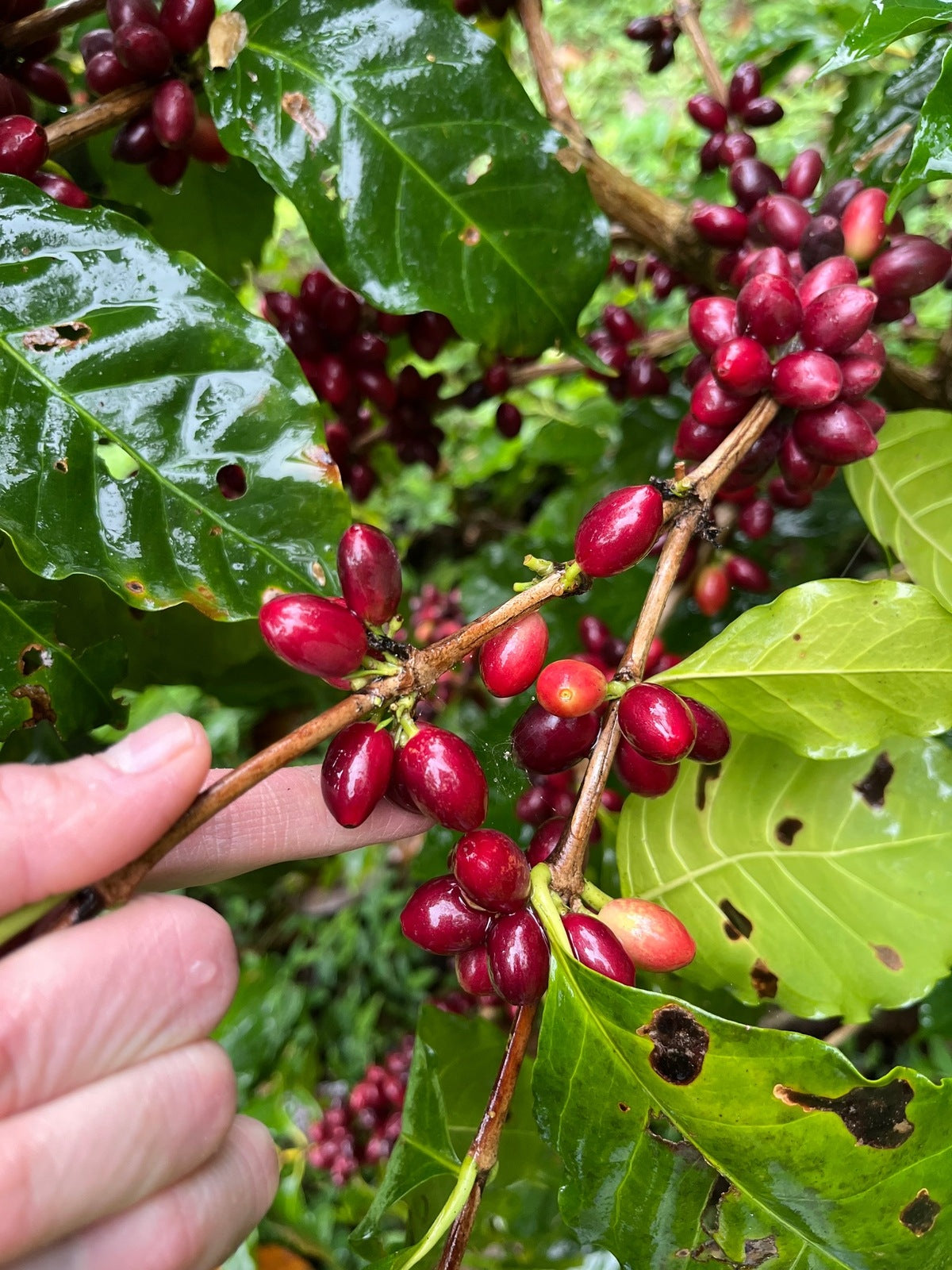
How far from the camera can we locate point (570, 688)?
62 centimetres

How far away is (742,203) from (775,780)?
652 mm

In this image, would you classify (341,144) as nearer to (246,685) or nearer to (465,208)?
(465,208)

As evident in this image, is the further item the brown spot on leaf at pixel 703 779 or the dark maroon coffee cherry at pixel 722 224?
the dark maroon coffee cherry at pixel 722 224

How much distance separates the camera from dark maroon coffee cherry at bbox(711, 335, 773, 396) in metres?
0.72

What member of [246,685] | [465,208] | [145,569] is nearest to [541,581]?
[145,569]

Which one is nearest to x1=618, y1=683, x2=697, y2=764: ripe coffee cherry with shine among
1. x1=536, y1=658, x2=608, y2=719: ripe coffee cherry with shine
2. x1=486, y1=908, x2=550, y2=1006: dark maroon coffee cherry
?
x1=536, y1=658, x2=608, y2=719: ripe coffee cherry with shine

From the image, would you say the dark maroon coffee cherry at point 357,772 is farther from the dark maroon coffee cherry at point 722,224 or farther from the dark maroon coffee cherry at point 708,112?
the dark maroon coffee cherry at point 708,112

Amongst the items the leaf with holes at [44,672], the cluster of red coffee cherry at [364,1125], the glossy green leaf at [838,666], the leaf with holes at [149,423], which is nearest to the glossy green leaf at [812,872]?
the glossy green leaf at [838,666]

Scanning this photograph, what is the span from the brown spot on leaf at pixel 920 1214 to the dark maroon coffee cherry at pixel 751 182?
946 millimetres

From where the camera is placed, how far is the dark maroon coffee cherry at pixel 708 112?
3.66 feet

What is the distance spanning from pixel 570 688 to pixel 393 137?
0.56 metres

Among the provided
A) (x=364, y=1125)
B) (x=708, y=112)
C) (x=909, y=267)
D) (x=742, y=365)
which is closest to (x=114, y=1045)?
(x=742, y=365)

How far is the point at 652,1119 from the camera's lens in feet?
1.96

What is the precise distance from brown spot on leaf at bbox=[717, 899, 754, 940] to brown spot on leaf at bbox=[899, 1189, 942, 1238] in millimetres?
260
